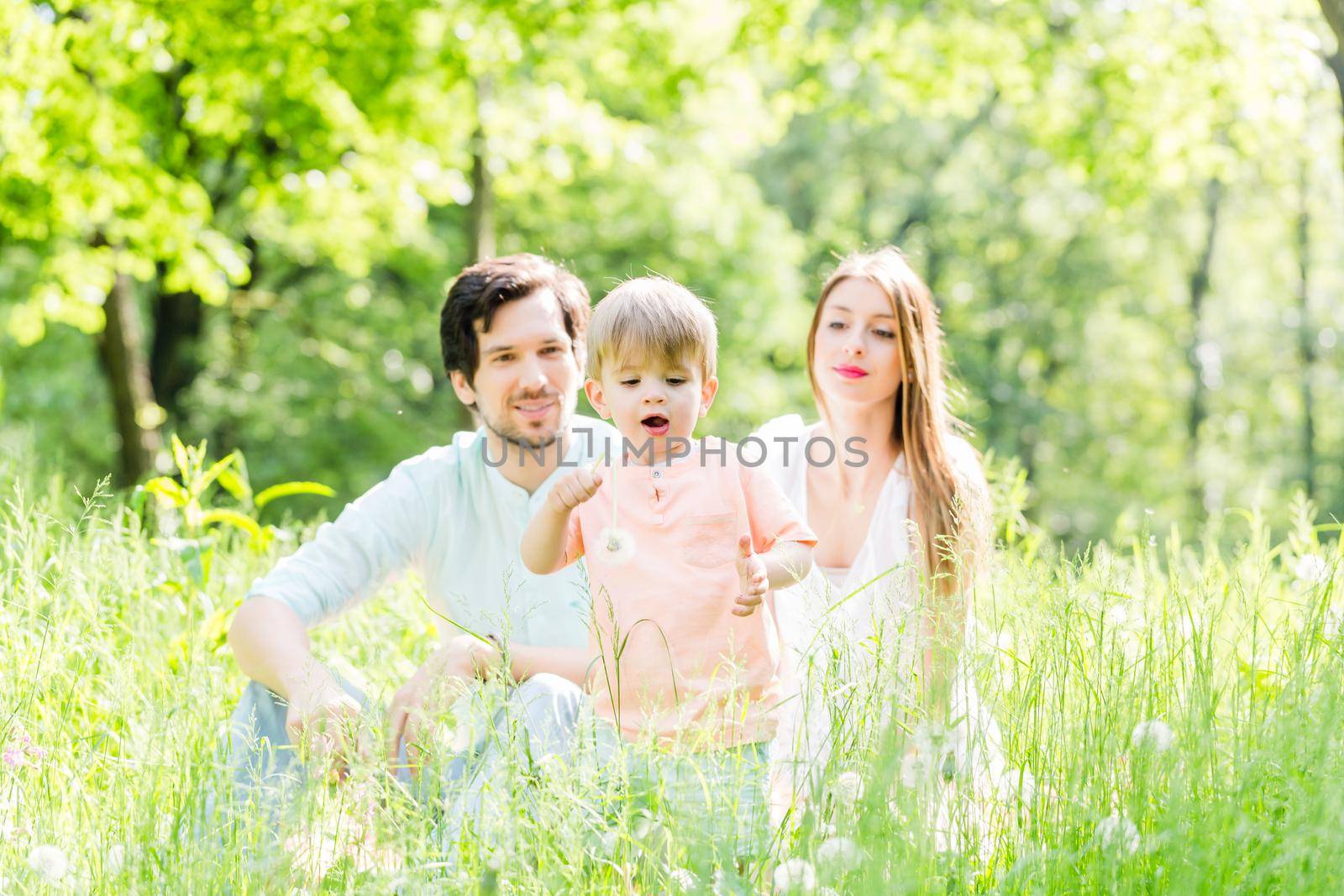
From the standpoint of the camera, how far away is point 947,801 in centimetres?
196

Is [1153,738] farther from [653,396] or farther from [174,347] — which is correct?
[174,347]

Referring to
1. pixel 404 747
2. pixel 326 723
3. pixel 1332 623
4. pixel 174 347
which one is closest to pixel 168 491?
pixel 404 747

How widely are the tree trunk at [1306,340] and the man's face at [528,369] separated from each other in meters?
24.7

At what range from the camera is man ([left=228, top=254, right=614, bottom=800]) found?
311 centimetres

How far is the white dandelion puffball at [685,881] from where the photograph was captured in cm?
177

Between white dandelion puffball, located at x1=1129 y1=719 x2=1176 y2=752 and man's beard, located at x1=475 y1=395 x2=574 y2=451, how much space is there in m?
1.81

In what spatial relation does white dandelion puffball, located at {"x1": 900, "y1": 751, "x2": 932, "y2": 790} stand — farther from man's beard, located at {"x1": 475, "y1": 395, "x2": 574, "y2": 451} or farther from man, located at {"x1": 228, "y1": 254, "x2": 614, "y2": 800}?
man's beard, located at {"x1": 475, "y1": 395, "x2": 574, "y2": 451}

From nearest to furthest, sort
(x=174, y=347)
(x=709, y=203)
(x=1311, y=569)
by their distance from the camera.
A: (x=1311, y=569), (x=174, y=347), (x=709, y=203)

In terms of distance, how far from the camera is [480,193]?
10.5m

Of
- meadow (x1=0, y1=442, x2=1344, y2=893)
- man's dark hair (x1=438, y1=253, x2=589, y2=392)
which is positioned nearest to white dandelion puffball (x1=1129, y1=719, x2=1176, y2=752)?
meadow (x1=0, y1=442, x2=1344, y2=893)

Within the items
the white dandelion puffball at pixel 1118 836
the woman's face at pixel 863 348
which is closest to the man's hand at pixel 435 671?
the white dandelion puffball at pixel 1118 836

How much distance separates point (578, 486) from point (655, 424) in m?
0.26

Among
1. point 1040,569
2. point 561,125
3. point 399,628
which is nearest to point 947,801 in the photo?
point 1040,569

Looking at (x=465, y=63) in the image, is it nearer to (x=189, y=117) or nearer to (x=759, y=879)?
(x=189, y=117)
